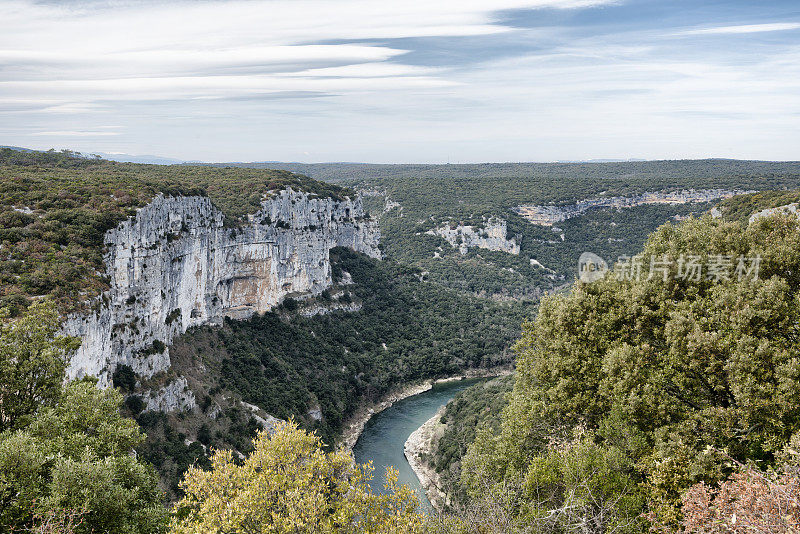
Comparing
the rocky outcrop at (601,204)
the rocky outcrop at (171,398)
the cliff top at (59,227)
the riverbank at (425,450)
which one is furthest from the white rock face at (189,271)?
the rocky outcrop at (601,204)

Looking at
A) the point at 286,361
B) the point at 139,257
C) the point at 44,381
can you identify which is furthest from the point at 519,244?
the point at 44,381

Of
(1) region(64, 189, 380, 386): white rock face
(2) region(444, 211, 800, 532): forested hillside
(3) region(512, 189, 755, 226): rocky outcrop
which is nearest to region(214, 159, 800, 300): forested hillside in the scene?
(3) region(512, 189, 755, 226): rocky outcrop

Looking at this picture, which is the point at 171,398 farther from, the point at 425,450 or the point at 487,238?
the point at 487,238

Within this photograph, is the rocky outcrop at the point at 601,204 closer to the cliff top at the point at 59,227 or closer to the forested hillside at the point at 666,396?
the cliff top at the point at 59,227

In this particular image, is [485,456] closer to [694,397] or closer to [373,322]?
[694,397]

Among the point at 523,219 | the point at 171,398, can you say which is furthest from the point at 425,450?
the point at 523,219

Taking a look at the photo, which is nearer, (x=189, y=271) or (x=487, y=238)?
(x=189, y=271)

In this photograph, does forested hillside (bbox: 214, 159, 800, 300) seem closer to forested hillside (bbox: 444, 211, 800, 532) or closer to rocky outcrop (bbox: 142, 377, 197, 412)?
rocky outcrop (bbox: 142, 377, 197, 412)
